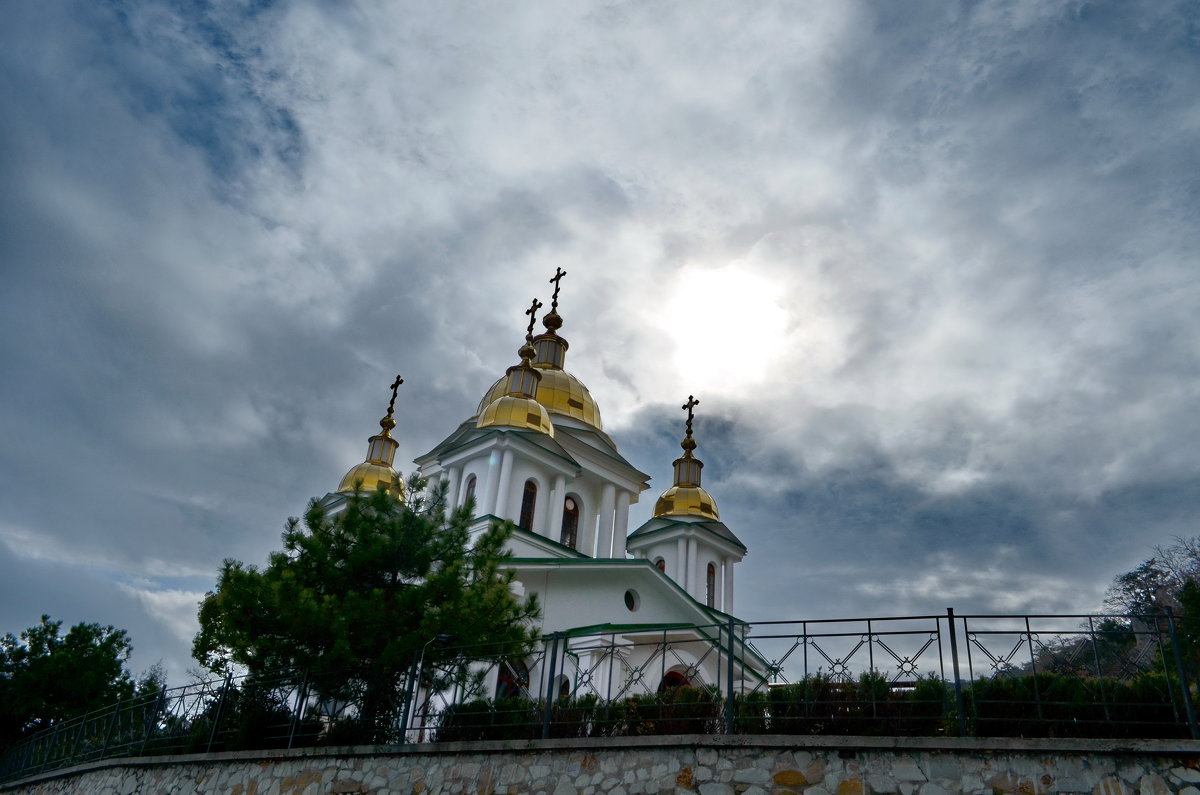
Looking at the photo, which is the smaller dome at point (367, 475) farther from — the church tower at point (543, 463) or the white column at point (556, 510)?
the white column at point (556, 510)

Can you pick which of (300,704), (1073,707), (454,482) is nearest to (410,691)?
(300,704)

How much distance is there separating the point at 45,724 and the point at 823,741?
27.4m

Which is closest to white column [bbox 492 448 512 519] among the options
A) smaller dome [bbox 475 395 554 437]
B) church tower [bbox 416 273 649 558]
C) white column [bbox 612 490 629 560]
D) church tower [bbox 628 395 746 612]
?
church tower [bbox 416 273 649 558]

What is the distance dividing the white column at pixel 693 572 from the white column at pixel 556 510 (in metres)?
5.42

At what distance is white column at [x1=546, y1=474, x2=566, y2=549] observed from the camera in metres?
25.1

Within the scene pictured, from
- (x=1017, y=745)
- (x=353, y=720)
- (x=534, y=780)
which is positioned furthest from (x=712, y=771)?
(x=353, y=720)

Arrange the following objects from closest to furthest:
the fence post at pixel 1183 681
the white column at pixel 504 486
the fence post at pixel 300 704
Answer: the fence post at pixel 1183 681 → the fence post at pixel 300 704 → the white column at pixel 504 486

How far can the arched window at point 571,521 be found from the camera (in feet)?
89.5

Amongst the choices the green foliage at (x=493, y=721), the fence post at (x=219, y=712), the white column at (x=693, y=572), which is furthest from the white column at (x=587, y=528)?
the green foliage at (x=493, y=721)

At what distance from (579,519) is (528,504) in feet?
9.60

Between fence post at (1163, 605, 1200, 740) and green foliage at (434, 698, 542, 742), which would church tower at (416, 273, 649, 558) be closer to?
green foliage at (434, 698, 542, 742)

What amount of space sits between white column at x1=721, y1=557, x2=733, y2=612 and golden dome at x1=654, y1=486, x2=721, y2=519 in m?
1.65

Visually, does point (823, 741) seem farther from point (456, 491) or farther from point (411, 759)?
point (456, 491)

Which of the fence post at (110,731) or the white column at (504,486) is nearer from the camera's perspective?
the fence post at (110,731)
